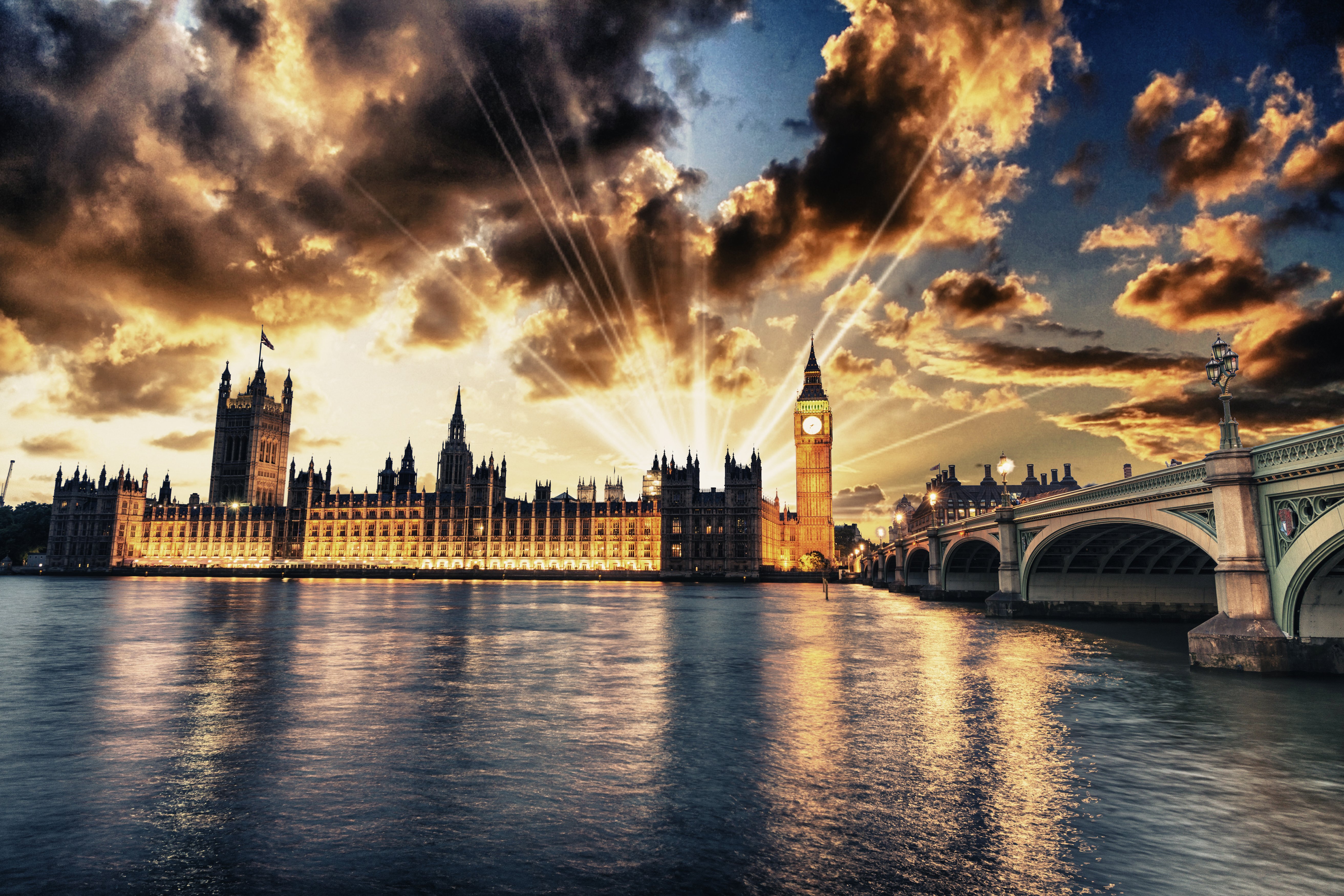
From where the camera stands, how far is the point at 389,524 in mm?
188250

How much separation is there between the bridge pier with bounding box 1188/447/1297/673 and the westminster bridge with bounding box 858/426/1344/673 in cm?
3

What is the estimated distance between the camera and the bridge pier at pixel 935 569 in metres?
77.7

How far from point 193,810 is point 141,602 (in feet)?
224

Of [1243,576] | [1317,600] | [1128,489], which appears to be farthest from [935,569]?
[1243,576]

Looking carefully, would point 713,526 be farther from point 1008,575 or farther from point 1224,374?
point 1224,374

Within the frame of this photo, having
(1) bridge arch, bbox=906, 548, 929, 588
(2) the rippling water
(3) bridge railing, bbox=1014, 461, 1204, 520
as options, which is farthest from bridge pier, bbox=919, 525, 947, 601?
(2) the rippling water

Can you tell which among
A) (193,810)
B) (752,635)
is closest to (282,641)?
(752,635)

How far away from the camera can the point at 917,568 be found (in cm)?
10775

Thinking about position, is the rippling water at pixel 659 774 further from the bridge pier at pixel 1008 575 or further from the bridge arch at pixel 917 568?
the bridge arch at pixel 917 568

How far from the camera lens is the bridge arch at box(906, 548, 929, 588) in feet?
318

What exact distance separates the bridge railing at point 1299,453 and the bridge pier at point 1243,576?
49 centimetres

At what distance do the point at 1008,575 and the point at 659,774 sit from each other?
46.5 m

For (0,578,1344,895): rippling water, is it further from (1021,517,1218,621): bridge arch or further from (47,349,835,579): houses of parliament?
(47,349,835,579): houses of parliament

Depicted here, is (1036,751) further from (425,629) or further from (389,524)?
(389,524)
